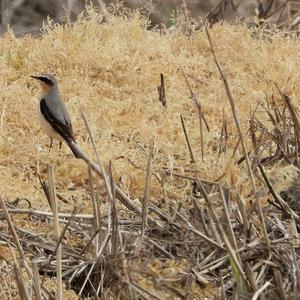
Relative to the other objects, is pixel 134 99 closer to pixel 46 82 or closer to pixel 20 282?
pixel 46 82

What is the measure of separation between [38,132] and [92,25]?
1835 millimetres

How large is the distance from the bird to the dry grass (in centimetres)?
10

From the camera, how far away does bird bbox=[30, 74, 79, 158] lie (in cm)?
517

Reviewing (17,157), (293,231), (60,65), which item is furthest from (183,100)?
(293,231)

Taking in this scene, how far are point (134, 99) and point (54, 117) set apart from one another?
0.95 m

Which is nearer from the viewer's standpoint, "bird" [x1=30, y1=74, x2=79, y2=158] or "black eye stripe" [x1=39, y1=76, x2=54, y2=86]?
"bird" [x1=30, y1=74, x2=79, y2=158]

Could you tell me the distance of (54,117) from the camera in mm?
5266

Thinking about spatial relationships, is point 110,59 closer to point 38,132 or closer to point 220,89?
point 220,89

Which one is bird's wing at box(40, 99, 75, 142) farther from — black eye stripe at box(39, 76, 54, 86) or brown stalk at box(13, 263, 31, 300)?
brown stalk at box(13, 263, 31, 300)

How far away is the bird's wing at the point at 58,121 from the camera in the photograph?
516 cm

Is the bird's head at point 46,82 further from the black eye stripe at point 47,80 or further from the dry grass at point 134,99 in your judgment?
the dry grass at point 134,99

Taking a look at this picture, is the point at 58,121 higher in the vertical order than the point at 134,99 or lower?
higher

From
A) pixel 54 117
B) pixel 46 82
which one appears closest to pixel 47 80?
pixel 46 82

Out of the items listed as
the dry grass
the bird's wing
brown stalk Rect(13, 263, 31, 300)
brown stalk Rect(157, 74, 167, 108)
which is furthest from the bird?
brown stalk Rect(13, 263, 31, 300)
